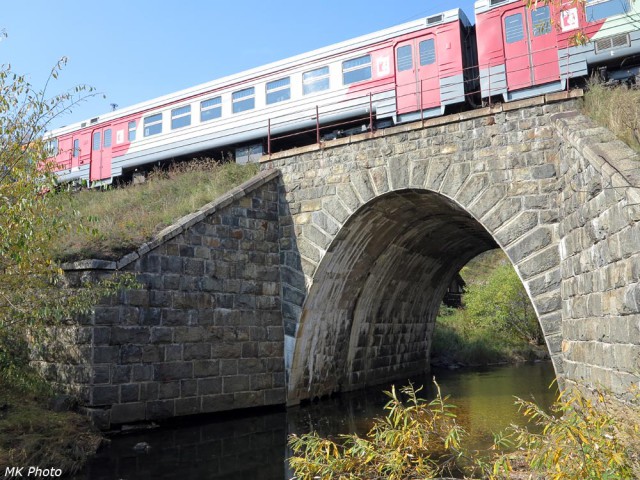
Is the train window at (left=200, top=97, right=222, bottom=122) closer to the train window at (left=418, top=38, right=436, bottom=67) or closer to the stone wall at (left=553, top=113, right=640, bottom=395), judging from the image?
the train window at (left=418, top=38, right=436, bottom=67)

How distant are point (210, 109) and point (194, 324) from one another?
8494 mm

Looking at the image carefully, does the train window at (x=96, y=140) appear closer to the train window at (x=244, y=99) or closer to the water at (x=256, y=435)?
the train window at (x=244, y=99)

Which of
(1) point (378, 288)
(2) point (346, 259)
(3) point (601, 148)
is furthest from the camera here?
(1) point (378, 288)

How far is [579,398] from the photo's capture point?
3.70 meters

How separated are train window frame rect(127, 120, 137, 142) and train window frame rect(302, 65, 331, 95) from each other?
6764 millimetres

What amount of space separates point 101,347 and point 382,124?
8.71 meters

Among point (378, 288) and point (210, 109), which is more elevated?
point (210, 109)

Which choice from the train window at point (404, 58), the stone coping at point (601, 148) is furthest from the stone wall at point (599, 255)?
the train window at point (404, 58)

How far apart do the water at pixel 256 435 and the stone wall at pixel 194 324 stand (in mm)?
570

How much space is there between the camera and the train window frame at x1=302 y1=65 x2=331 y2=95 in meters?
14.5

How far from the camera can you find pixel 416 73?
13492 mm

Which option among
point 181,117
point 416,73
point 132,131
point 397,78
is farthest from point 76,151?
point 416,73

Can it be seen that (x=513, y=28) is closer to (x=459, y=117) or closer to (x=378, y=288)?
(x=459, y=117)

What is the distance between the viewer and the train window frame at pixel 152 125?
694 inches
